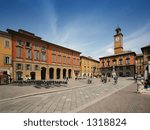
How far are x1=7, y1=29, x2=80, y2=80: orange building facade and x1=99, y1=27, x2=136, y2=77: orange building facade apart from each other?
23.3 metres

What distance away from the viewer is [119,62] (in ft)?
161

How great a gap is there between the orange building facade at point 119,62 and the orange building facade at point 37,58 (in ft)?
Result: 76.5

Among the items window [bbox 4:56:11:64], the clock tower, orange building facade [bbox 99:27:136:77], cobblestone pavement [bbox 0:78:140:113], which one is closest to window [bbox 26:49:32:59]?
window [bbox 4:56:11:64]

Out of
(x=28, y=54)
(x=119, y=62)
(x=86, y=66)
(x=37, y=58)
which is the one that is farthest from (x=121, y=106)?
(x=119, y=62)

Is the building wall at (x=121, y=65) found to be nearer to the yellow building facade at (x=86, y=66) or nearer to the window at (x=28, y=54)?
the yellow building facade at (x=86, y=66)

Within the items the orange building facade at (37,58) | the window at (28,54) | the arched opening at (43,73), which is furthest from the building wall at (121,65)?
the window at (28,54)

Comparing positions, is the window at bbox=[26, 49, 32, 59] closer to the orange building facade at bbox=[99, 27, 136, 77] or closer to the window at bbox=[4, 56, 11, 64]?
the window at bbox=[4, 56, 11, 64]

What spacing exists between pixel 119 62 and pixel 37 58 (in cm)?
3981

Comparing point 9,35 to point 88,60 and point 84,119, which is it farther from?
point 88,60

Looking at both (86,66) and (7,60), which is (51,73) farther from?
(86,66)

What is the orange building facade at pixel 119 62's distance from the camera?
147 feet

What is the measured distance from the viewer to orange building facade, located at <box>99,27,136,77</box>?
44747 mm

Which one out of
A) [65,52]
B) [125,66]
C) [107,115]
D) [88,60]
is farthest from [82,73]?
[107,115]

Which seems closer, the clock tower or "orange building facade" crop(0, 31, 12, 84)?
"orange building facade" crop(0, 31, 12, 84)
